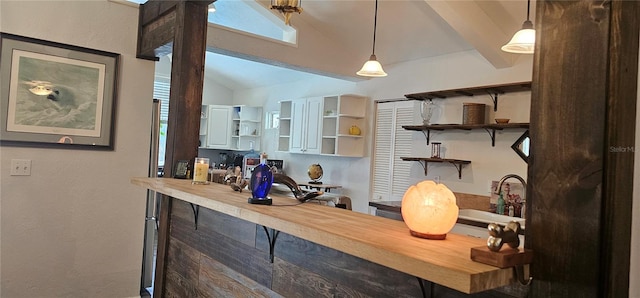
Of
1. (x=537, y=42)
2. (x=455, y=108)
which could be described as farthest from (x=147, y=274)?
(x=537, y=42)

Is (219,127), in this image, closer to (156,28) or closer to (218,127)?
(218,127)

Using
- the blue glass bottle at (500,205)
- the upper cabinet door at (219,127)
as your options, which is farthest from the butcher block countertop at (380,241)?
the upper cabinet door at (219,127)

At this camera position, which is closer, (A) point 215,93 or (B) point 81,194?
(B) point 81,194

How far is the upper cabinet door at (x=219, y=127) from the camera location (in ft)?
26.7

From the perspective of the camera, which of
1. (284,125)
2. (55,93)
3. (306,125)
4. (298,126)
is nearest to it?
(55,93)

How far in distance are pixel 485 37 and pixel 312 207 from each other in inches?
118

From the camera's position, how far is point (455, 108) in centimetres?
479

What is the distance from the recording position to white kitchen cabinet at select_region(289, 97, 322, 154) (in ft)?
20.8

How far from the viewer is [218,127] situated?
8141 millimetres

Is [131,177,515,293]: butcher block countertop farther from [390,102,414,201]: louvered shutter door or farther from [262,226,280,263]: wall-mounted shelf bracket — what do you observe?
[390,102,414,201]: louvered shutter door

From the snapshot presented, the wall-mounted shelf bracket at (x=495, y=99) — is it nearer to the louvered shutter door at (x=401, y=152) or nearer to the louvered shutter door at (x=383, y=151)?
the louvered shutter door at (x=401, y=152)

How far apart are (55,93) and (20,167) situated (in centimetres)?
57

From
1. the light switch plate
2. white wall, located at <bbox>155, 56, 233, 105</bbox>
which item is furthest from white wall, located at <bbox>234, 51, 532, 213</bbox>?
the light switch plate

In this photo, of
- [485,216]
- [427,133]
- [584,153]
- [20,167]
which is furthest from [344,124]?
[584,153]
